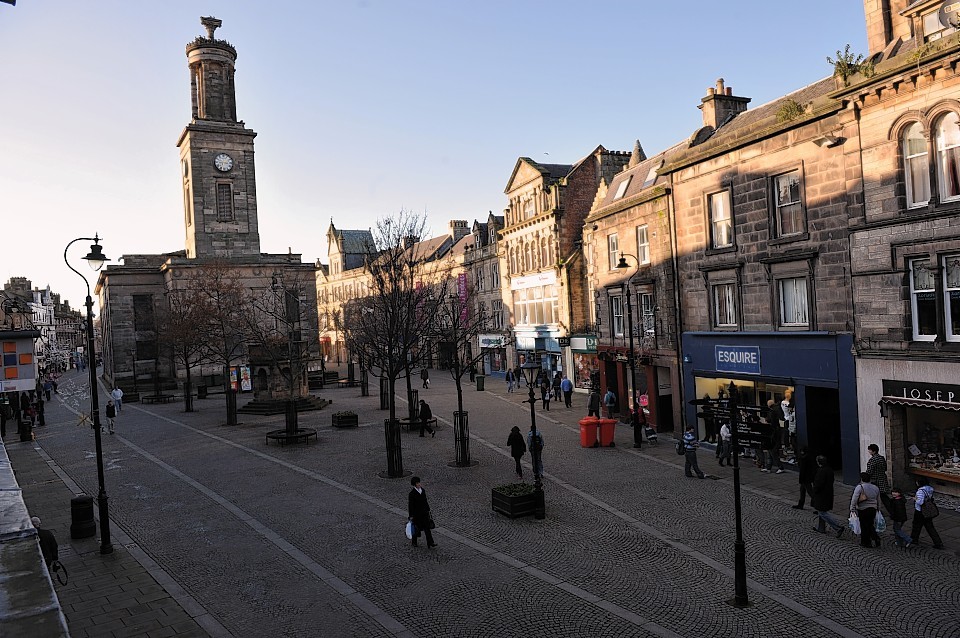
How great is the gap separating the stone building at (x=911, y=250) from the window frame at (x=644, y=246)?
10267 mm

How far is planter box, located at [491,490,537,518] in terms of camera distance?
48.9 feet

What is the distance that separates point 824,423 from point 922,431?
2983mm

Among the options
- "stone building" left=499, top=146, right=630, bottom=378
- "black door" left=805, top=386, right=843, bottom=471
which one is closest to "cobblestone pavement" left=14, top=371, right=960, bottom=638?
"black door" left=805, top=386, right=843, bottom=471

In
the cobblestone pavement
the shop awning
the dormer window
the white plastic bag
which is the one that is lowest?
the cobblestone pavement

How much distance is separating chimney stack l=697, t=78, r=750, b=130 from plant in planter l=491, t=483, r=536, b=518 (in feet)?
57.7

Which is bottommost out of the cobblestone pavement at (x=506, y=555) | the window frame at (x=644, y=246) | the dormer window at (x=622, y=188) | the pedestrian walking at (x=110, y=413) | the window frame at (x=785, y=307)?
the cobblestone pavement at (x=506, y=555)

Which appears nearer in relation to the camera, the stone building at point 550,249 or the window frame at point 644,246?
the window frame at point 644,246

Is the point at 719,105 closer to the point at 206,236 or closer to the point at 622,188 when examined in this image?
the point at 622,188

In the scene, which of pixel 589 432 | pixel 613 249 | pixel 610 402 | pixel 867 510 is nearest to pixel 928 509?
pixel 867 510

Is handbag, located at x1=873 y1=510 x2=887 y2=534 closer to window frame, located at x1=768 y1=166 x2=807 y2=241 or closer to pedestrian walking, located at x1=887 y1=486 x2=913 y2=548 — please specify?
pedestrian walking, located at x1=887 y1=486 x2=913 y2=548

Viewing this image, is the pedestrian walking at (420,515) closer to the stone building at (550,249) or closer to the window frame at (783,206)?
the window frame at (783,206)

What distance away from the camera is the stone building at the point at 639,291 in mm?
25188

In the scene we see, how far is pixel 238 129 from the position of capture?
58.2 metres

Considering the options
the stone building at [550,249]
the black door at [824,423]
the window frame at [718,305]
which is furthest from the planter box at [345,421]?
the black door at [824,423]
